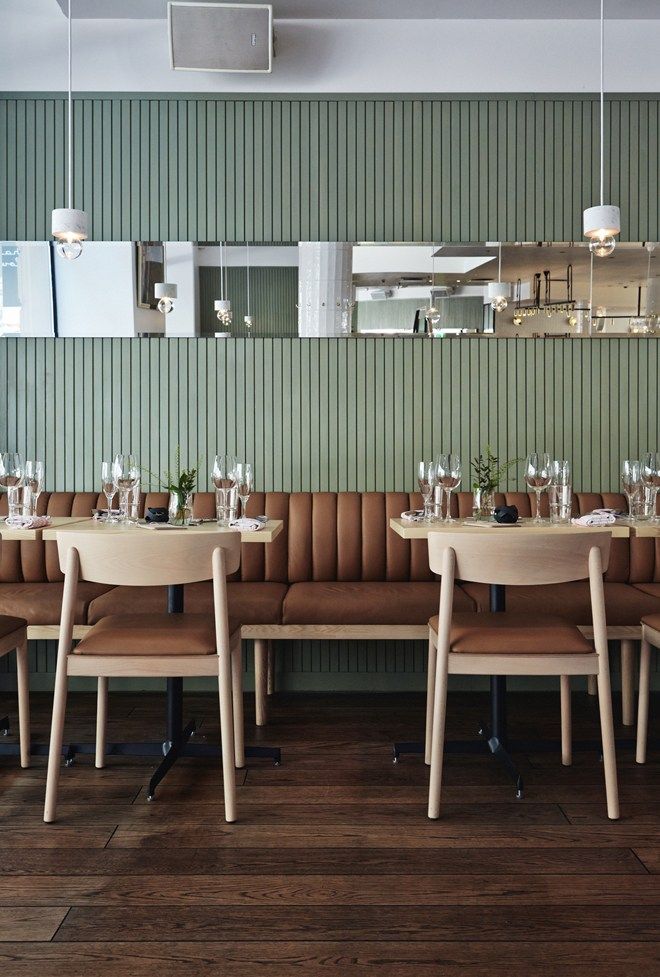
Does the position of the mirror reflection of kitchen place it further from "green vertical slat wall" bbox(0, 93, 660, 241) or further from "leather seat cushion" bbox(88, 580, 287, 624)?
"leather seat cushion" bbox(88, 580, 287, 624)

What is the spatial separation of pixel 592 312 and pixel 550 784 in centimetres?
224

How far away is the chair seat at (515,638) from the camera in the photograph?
7.31 ft

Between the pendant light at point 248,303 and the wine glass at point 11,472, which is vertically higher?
the pendant light at point 248,303

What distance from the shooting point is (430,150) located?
3752 millimetres

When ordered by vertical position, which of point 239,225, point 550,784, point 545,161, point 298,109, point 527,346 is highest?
point 298,109

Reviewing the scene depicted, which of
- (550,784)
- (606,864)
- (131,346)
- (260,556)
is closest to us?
(606,864)

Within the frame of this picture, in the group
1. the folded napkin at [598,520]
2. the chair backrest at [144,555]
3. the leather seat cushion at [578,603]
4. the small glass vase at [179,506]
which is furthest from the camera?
the leather seat cushion at [578,603]

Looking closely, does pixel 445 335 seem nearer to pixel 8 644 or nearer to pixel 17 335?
pixel 17 335

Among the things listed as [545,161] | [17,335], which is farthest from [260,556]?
[545,161]

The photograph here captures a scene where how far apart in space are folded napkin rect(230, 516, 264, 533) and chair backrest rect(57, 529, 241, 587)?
0.47m

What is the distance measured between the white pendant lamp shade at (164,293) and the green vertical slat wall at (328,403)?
18cm

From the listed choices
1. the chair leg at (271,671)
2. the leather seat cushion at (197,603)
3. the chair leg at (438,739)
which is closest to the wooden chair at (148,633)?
the chair leg at (438,739)

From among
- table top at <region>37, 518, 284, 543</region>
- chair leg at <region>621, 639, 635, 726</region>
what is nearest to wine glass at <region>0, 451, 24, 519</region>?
table top at <region>37, 518, 284, 543</region>

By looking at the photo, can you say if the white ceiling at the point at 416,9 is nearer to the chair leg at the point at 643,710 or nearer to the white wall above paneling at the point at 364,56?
the white wall above paneling at the point at 364,56
